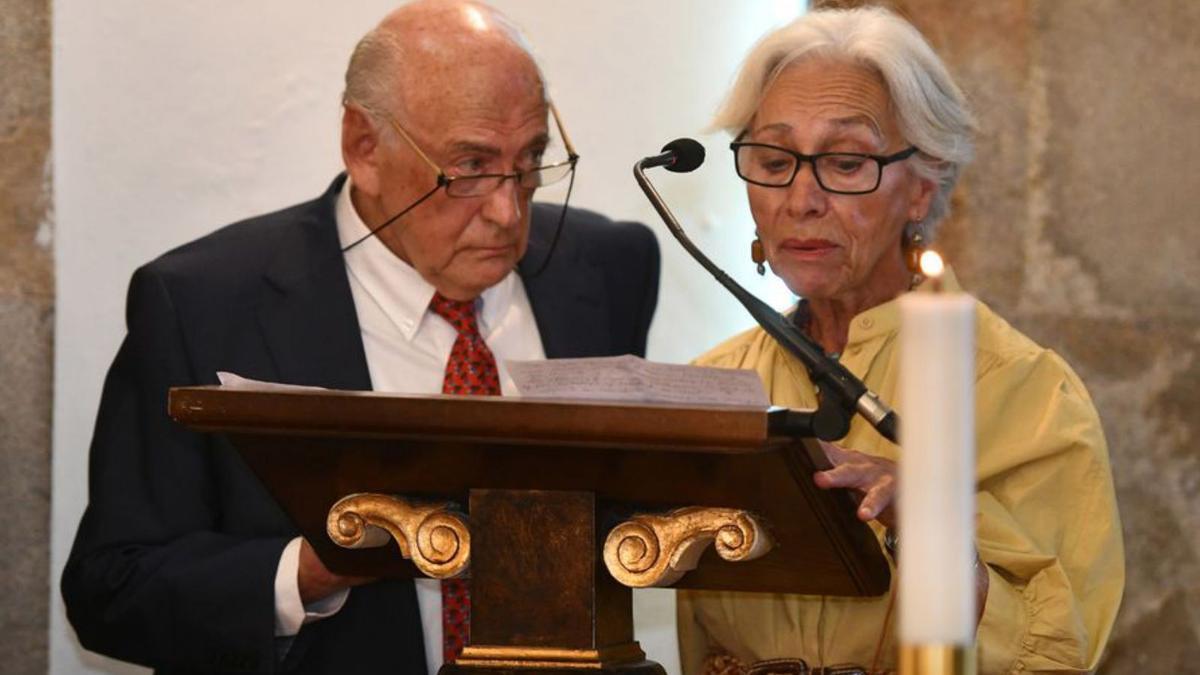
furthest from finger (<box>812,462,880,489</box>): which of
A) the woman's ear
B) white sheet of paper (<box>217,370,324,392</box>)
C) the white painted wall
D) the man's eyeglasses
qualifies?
the white painted wall

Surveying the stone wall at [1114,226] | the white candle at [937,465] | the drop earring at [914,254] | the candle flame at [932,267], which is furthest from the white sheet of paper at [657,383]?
the stone wall at [1114,226]

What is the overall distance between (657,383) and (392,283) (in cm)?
168

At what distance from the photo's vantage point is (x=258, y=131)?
4578 mm

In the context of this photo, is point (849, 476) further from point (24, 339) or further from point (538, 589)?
point (24, 339)

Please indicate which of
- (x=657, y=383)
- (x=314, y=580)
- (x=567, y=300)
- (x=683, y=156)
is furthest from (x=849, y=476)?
(x=567, y=300)

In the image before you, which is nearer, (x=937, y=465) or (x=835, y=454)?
(x=937, y=465)

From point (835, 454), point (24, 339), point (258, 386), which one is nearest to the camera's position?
point (258, 386)

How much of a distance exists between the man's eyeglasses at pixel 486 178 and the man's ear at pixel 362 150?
0.24 ft

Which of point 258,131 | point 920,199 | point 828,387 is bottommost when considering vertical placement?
point 828,387

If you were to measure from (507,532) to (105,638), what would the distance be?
1.37 meters

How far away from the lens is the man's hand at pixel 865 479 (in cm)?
233

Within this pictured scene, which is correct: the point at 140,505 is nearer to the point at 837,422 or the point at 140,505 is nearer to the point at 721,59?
the point at 837,422

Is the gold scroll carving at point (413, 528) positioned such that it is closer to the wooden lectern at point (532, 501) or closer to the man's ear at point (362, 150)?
the wooden lectern at point (532, 501)

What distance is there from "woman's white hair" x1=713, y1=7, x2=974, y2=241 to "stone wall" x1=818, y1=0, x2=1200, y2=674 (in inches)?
50.7
